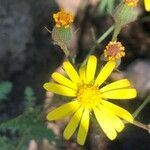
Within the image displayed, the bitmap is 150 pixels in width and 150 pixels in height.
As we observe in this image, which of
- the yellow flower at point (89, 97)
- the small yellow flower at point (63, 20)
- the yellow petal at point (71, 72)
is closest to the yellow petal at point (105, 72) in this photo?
the yellow flower at point (89, 97)

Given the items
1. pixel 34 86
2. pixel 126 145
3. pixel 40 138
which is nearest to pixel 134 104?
pixel 126 145

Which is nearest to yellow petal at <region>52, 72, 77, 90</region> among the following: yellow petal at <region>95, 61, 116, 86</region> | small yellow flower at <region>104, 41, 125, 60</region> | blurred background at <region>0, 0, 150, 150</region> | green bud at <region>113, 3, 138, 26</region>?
yellow petal at <region>95, 61, 116, 86</region>

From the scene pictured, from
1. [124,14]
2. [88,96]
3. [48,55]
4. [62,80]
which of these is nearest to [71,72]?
[62,80]

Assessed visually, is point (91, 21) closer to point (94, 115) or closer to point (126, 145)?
point (126, 145)

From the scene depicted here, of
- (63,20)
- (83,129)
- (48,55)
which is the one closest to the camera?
(63,20)

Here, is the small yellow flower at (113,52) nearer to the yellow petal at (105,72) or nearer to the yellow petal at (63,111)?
the yellow petal at (105,72)

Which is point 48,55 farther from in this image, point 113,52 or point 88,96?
point 113,52
